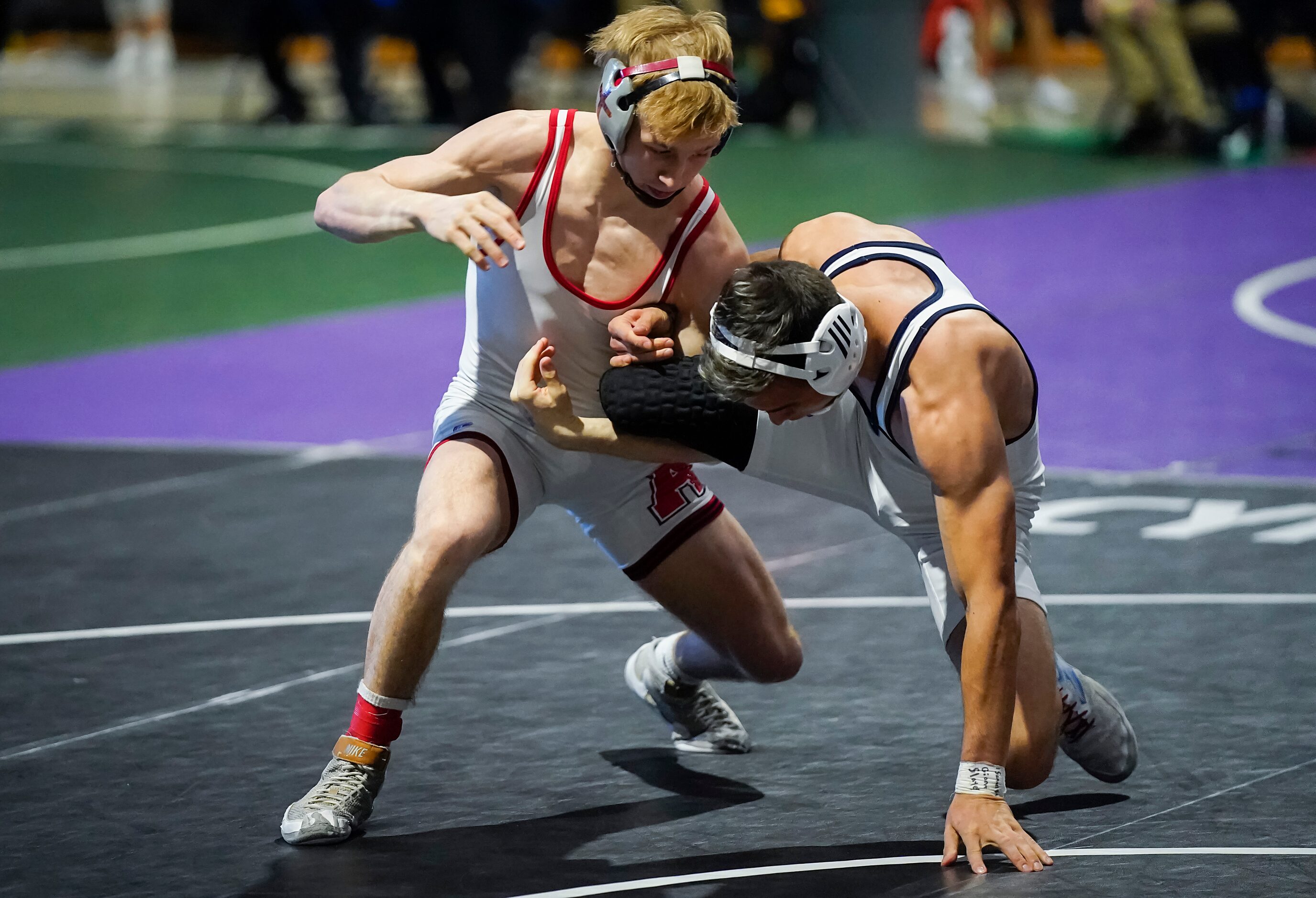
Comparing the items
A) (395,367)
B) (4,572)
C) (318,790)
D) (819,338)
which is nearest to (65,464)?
(4,572)

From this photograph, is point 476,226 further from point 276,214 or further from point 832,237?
point 276,214

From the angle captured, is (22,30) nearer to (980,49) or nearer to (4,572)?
(980,49)

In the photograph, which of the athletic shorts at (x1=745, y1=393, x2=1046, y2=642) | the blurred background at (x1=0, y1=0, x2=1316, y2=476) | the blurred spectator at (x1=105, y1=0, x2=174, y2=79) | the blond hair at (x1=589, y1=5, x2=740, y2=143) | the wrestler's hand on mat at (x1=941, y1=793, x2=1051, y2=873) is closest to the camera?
the wrestler's hand on mat at (x1=941, y1=793, x2=1051, y2=873)

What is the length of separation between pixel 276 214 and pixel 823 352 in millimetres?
10491

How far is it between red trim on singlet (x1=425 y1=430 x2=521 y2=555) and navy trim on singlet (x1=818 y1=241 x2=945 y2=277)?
787 millimetres

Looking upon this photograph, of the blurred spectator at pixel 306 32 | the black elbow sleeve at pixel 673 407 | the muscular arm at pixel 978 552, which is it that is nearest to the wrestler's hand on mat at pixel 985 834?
the muscular arm at pixel 978 552

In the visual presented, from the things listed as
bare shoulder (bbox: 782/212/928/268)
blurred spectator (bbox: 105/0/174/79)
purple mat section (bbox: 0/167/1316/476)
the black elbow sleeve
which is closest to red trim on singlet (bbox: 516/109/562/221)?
the black elbow sleeve

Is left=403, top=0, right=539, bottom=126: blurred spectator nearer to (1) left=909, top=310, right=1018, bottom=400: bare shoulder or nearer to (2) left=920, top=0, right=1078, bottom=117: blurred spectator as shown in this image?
(2) left=920, top=0, right=1078, bottom=117: blurred spectator

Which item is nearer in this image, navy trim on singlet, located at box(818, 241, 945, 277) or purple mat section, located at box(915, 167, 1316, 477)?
navy trim on singlet, located at box(818, 241, 945, 277)

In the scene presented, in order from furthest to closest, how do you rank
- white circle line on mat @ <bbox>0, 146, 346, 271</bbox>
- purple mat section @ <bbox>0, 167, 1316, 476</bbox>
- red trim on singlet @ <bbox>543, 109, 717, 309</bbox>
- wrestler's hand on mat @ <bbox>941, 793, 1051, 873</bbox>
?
1. white circle line on mat @ <bbox>0, 146, 346, 271</bbox>
2. purple mat section @ <bbox>0, 167, 1316, 476</bbox>
3. red trim on singlet @ <bbox>543, 109, 717, 309</bbox>
4. wrestler's hand on mat @ <bbox>941, 793, 1051, 873</bbox>

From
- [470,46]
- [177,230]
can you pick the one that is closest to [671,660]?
[177,230]

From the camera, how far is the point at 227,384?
8766 millimetres

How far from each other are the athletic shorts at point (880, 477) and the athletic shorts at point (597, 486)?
8.4 inches

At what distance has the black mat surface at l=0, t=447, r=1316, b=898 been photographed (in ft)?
12.7
